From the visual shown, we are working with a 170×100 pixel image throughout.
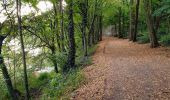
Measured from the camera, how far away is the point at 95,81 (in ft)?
35.3

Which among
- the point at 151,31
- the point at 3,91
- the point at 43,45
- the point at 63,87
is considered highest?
the point at 151,31

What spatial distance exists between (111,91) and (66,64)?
21.2 ft

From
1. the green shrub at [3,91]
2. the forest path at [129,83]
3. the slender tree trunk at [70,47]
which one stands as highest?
the slender tree trunk at [70,47]

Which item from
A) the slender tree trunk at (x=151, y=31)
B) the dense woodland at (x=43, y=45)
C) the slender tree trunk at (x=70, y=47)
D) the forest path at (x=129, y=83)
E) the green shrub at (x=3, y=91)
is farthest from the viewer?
the slender tree trunk at (x=151, y=31)

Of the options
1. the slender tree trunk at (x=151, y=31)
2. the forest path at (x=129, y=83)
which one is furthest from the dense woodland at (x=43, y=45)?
the forest path at (x=129, y=83)

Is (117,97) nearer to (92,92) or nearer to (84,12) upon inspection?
(92,92)

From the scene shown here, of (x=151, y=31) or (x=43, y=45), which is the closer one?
(x=43, y=45)

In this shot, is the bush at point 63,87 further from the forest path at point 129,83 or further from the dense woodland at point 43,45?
the forest path at point 129,83

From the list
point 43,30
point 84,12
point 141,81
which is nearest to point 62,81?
point 141,81

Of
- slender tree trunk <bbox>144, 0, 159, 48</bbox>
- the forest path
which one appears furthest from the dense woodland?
the forest path

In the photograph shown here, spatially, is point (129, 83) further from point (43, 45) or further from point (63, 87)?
point (43, 45)

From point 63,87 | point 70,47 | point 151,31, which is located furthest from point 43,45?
point 151,31

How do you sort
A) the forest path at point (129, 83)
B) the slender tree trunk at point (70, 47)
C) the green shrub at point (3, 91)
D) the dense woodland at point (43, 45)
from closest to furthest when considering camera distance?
1. the forest path at point (129, 83)
2. the dense woodland at point (43, 45)
3. the slender tree trunk at point (70, 47)
4. the green shrub at point (3, 91)

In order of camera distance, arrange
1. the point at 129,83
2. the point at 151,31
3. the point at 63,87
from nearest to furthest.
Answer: the point at 129,83
the point at 63,87
the point at 151,31
